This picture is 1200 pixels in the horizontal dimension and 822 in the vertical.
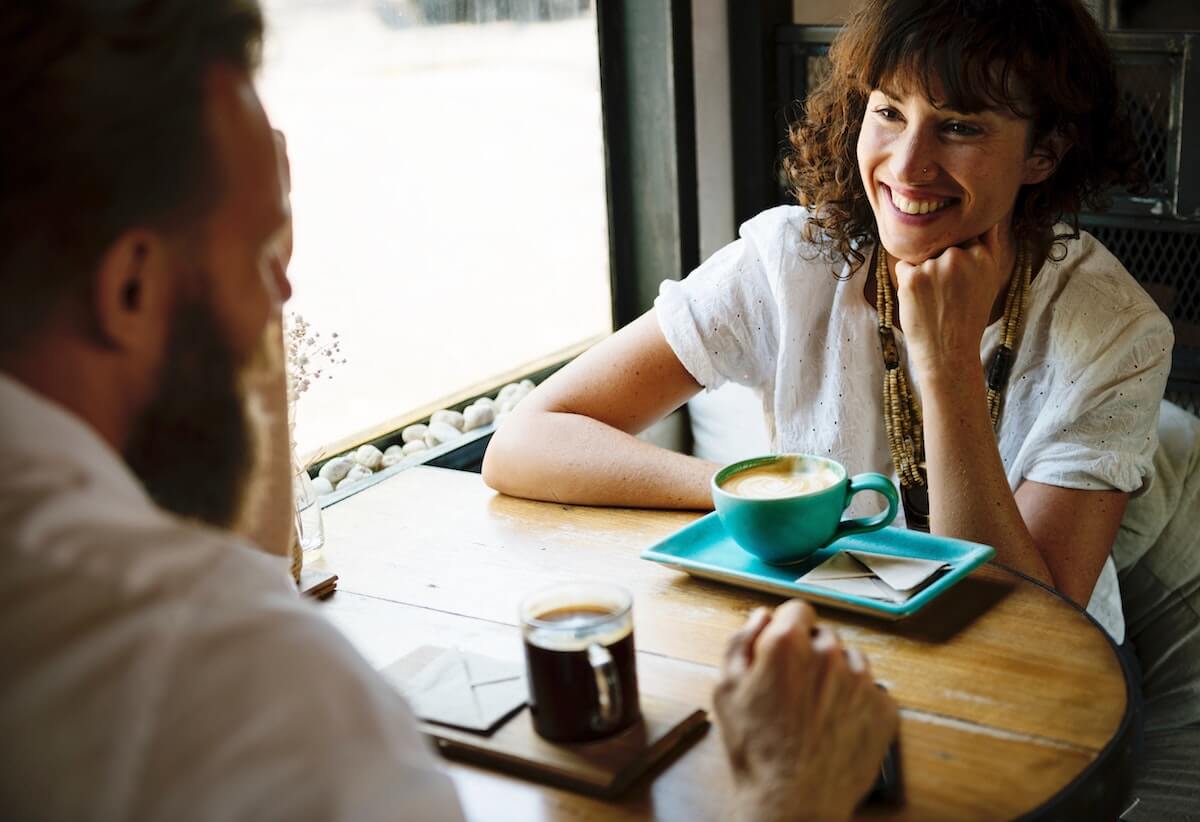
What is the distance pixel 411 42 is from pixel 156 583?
6.24 feet

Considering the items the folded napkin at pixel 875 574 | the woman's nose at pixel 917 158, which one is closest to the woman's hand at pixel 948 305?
the woman's nose at pixel 917 158

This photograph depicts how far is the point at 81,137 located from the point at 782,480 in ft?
2.97

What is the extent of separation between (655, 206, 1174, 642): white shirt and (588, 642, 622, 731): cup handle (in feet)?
2.73

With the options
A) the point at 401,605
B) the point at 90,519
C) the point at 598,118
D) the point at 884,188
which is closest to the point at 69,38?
the point at 90,519

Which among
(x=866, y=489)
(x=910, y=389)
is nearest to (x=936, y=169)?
(x=910, y=389)

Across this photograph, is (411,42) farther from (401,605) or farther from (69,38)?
(69,38)

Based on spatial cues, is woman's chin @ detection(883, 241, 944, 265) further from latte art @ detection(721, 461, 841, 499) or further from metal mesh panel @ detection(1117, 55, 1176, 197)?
metal mesh panel @ detection(1117, 55, 1176, 197)

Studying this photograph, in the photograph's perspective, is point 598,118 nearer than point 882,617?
No

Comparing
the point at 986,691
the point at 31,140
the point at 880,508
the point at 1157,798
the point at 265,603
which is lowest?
the point at 1157,798

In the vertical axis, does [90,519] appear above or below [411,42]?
below

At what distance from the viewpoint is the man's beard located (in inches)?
31.5

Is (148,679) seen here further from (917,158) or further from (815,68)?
(815,68)

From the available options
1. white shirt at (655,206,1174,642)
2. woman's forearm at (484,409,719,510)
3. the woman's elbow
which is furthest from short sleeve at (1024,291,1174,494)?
the woman's elbow

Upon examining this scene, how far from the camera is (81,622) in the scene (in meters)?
0.65
